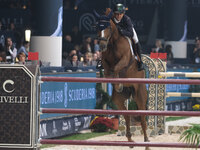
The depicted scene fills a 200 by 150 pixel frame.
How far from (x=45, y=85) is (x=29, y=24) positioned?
1177 centimetres

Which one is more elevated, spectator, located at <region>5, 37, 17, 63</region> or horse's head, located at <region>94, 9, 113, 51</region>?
horse's head, located at <region>94, 9, 113, 51</region>

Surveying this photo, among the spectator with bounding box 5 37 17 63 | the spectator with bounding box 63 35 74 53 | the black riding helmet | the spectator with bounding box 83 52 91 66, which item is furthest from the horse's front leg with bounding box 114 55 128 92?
the spectator with bounding box 63 35 74 53

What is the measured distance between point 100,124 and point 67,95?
1.30 metres


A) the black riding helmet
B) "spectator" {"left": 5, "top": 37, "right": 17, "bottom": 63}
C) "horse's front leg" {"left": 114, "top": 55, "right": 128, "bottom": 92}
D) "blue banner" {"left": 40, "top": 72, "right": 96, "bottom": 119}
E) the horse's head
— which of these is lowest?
"blue banner" {"left": 40, "top": 72, "right": 96, "bottom": 119}

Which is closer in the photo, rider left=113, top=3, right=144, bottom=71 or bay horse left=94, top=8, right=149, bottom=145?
bay horse left=94, top=8, right=149, bottom=145

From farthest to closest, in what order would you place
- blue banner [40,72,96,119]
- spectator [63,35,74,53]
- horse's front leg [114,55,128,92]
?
spectator [63,35,74,53] < blue banner [40,72,96,119] < horse's front leg [114,55,128,92]

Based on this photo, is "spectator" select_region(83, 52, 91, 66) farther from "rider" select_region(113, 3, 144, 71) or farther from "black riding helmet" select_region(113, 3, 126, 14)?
"black riding helmet" select_region(113, 3, 126, 14)

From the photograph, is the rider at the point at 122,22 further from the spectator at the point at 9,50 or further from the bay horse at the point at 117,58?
the spectator at the point at 9,50

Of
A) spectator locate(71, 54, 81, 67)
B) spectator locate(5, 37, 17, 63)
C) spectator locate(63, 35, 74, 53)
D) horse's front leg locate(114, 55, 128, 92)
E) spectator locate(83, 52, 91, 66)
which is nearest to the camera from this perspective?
horse's front leg locate(114, 55, 128, 92)

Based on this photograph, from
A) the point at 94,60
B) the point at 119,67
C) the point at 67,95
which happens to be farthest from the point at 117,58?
the point at 94,60

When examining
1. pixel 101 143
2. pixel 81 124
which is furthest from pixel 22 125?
pixel 81 124

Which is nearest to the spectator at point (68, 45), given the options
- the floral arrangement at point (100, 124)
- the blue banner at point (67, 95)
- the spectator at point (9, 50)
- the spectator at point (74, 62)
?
the spectator at point (74, 62)

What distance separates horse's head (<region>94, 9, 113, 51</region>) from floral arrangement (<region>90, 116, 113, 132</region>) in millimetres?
4542

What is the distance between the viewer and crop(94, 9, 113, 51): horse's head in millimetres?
12047
